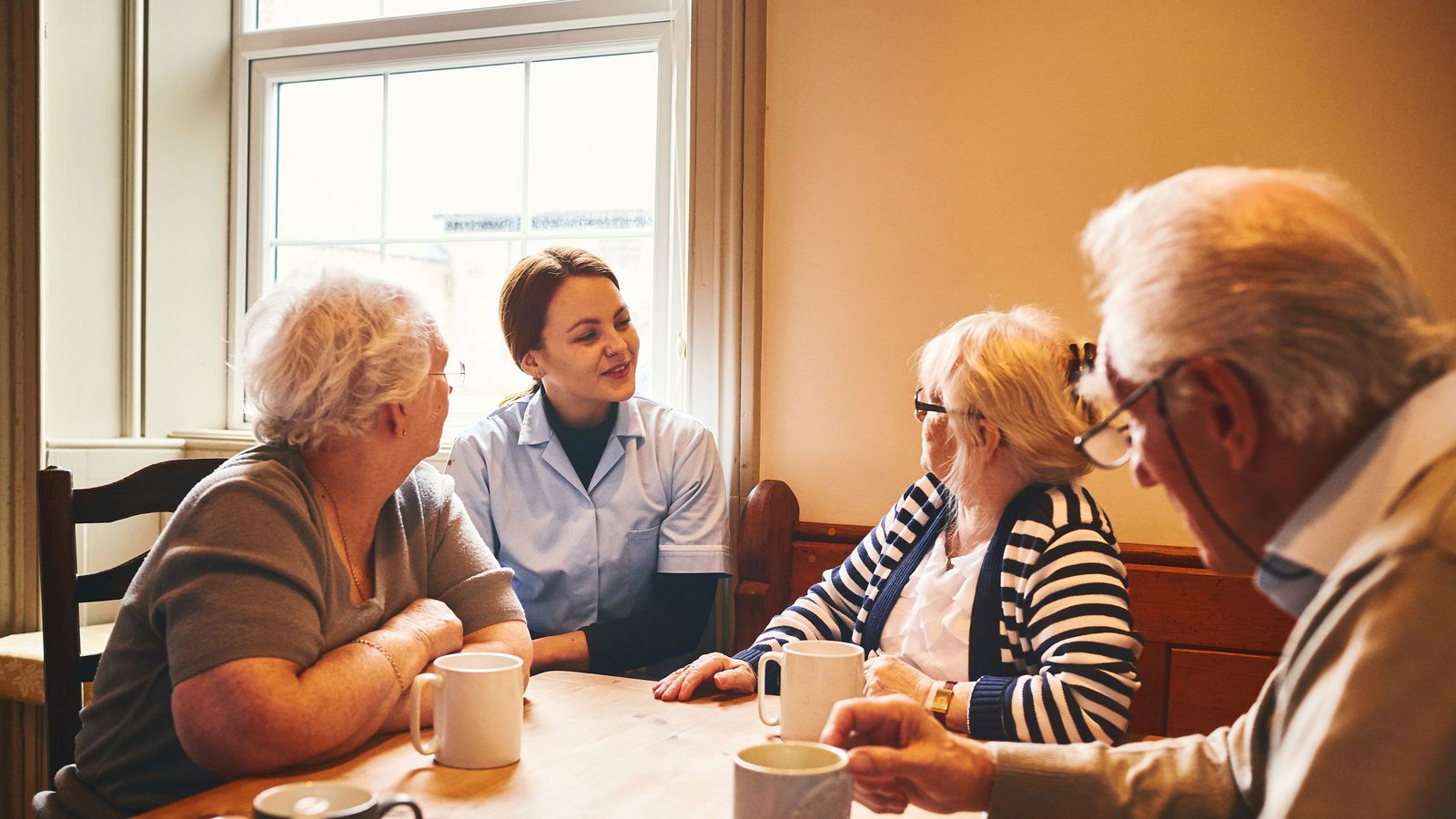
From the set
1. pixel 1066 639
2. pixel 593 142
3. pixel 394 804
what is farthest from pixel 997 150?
pixel 394 804

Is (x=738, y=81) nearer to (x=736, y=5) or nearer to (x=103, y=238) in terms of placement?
(x=736, y=5)

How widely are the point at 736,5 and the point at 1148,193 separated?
5.84 feet

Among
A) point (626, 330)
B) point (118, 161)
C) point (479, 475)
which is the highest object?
point (118, 161)

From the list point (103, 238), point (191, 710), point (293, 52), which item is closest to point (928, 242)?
point (191, 710)

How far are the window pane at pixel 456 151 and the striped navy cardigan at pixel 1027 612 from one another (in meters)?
1.53

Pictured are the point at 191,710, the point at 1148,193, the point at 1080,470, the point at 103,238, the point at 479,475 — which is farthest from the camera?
the point at 103,238

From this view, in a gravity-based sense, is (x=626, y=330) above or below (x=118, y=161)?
below

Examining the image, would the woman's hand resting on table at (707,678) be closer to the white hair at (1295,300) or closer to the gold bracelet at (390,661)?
the gold bracelet at (390,661)

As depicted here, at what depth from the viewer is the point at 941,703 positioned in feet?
4.50

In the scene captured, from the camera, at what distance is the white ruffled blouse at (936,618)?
1531 millimetres

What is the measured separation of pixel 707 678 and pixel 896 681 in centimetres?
26

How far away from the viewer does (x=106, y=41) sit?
2877mm

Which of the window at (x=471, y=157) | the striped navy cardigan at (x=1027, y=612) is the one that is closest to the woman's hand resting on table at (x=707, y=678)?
the striped navy cardigan at (x=1027, y=612)

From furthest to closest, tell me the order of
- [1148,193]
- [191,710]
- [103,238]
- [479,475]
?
[103,238] → [479,475] → [191,710] → [1148,193]
